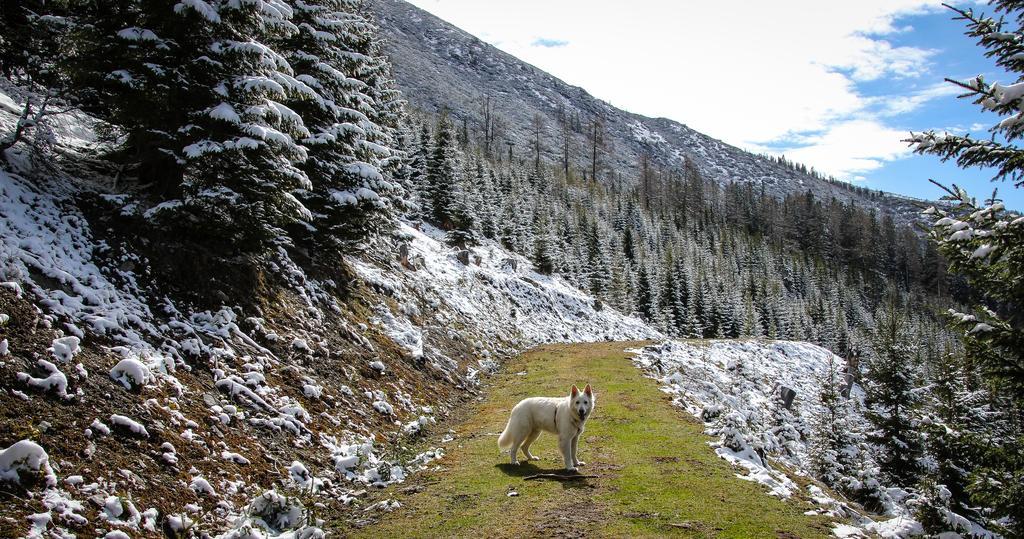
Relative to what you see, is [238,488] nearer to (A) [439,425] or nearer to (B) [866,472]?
(A) [439,425]

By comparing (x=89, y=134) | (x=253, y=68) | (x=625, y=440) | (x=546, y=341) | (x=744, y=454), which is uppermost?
(x=253, y=68)

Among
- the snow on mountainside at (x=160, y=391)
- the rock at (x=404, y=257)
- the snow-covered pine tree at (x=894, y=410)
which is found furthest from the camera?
the rock at (x=404, y=257)

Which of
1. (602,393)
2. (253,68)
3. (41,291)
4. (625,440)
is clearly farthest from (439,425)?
(253,68)

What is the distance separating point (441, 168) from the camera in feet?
142

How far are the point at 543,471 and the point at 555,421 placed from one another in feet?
2.96

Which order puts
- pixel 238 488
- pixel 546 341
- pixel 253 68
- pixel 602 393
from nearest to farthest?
pixel 238 488 < pixel 253 68 < pixel 602 393 < pixel 546 341

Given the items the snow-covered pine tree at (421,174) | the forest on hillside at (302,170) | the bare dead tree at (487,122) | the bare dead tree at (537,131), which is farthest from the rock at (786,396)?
the bare dead tree at (537,131)

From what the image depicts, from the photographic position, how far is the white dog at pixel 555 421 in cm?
875

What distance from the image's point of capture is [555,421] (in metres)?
9.01

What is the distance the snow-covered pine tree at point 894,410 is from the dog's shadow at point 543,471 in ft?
42.3

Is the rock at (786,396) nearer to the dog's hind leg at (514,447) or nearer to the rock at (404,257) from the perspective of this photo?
the rock at (404,257)

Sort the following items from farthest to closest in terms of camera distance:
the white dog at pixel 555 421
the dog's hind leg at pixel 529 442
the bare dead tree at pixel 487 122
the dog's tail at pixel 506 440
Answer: the bare dead tree at pixel 487 122
the dog's hind leg at pixel 529 442
the dog's tail at pixel 506 440
the white dog at pixel 555 421

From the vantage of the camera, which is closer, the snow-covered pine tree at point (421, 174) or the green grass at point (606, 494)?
the green grass at point (606, 494)

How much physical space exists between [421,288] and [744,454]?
48.7 feet
